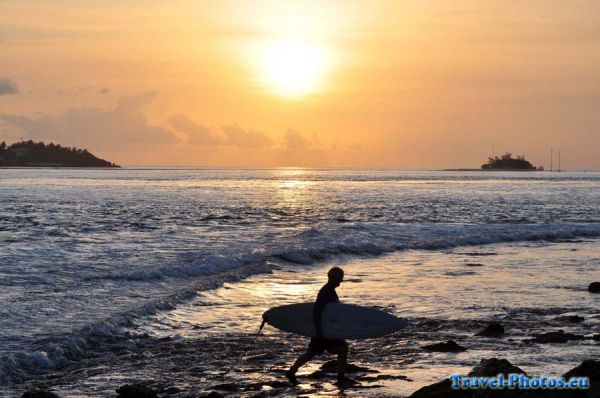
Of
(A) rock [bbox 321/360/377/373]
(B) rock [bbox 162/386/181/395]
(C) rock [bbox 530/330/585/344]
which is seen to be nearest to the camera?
(B) rock [bbox 162/386/181/395]

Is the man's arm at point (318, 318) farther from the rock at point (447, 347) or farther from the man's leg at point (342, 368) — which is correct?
the rock at point (447, 347)

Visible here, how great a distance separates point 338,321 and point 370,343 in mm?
2993

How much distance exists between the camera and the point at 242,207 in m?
74.8

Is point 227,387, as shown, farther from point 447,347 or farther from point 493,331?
point 493,331

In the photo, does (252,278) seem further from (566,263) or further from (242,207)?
(242,207)

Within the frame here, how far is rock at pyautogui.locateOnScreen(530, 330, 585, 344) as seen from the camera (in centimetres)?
1513

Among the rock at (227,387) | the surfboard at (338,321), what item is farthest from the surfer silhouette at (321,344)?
the rock at (227,387)

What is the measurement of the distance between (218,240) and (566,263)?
17906 mm

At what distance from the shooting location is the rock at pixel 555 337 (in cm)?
1513

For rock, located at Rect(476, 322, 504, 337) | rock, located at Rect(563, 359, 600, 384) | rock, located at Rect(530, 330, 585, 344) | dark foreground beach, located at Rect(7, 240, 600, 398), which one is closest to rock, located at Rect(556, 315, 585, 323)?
dark foreground beach, located at Rect(7, 240, 600, 398)

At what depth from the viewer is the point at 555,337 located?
15203mm

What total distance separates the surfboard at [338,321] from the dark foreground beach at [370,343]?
705 mm

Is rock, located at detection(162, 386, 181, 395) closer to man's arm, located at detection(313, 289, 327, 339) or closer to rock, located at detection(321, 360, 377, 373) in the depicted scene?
man's arm, located at detection(313, 289, 327, 339)

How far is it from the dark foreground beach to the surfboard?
0.71 meters
